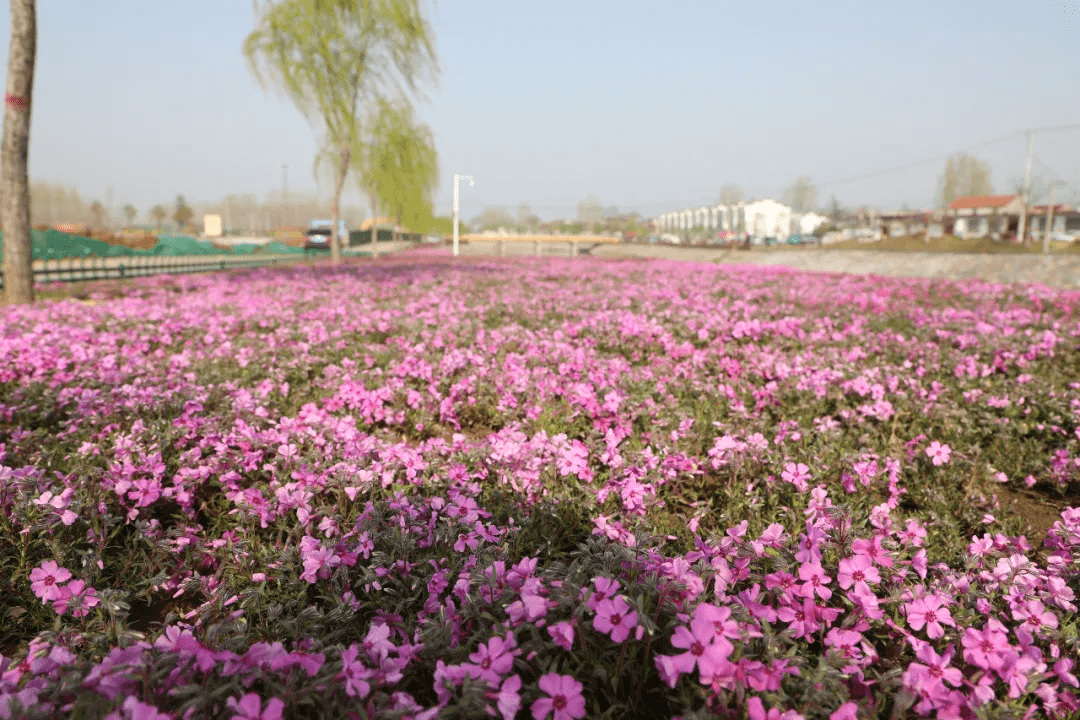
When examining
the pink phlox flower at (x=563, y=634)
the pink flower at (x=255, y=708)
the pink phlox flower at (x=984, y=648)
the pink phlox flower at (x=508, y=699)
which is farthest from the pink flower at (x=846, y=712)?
the pink flower at (x=255, y=708)

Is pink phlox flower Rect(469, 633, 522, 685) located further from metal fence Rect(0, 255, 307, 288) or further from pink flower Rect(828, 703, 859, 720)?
metal fence Rect(0, 255, 307, 288)

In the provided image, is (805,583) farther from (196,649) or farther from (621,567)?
(196,649)

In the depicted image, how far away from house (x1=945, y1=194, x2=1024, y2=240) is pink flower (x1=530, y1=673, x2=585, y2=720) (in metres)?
108

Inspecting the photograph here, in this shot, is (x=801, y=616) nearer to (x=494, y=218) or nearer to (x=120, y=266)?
(x=120, y=266)

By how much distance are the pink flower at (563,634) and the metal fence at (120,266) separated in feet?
54.3

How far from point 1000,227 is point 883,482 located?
112654mm

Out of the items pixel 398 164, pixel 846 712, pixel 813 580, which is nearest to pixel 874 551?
pixel 813 580

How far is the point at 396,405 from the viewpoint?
4.72m

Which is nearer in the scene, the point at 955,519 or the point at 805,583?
the point at 805,583

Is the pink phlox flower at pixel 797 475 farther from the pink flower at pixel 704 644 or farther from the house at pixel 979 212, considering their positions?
the house at pixel 979 212

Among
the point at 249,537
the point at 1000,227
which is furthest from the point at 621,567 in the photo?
the point at 1000,227

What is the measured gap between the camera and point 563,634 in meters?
1.55

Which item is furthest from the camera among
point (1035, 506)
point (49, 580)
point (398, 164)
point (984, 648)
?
point (398, 164)

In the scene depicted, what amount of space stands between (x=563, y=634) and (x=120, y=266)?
68.5 feet
